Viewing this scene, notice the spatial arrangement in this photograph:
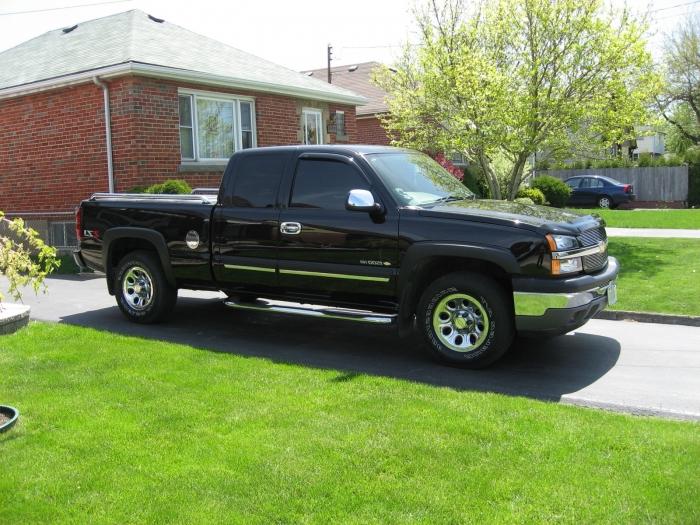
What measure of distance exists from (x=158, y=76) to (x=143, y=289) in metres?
7.66

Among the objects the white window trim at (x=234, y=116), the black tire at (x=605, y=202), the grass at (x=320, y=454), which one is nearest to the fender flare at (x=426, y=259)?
the grass at (x=320, y=454)

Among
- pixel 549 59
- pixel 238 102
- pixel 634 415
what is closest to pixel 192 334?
pixel 634 415

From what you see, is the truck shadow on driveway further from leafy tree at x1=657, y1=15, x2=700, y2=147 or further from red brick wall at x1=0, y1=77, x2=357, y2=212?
leafy tree at x1=657, y1=15, x2=700, y2=147

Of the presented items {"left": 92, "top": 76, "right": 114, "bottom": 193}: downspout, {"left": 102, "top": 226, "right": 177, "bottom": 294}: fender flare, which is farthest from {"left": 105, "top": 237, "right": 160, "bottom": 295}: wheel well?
{"left": 92, "top": 76, "right": 114, "bottom": 193}: downspout

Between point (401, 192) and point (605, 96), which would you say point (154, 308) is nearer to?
point (401, 192)

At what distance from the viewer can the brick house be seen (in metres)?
14.7

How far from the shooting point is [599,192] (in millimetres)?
28750

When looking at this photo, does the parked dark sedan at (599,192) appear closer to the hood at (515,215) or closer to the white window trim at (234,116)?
the white window trim at (234,116)

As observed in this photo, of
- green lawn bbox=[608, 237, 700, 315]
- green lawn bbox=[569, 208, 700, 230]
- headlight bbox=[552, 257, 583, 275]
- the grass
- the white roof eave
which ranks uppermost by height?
the white roof eave

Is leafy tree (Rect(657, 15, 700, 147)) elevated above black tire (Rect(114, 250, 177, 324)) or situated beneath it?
elevated above

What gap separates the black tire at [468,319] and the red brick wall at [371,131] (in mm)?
20194

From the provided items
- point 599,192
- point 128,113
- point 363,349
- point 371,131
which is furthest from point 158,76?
point 599,192

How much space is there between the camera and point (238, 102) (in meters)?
16.7

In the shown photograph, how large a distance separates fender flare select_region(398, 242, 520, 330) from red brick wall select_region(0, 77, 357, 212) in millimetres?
9623
